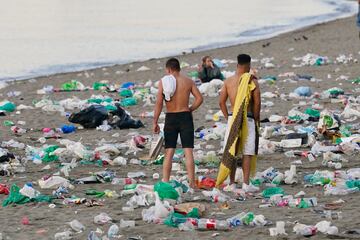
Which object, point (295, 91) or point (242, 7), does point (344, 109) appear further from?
point (242, 7)

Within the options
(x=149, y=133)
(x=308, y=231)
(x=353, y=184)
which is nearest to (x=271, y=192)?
A: (x=353, y=184)

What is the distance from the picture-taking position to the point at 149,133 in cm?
1319

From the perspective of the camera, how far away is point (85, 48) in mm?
33469

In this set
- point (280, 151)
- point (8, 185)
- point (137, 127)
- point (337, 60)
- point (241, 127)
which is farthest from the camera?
point (337, 60)

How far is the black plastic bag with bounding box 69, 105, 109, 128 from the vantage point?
1371 cm

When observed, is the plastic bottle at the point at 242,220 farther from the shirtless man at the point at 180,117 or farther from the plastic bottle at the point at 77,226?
the shirtless man at the point at 180,117

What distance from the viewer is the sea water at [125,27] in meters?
30.4

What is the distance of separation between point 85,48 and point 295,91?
1808 cm

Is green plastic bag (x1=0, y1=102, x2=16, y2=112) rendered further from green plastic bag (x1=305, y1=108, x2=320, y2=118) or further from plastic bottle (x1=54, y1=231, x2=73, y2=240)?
plastic bottle (x1=54, y1=231, x2=73, y2=240)

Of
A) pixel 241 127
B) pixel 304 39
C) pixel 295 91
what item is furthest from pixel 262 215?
pixel 304 39

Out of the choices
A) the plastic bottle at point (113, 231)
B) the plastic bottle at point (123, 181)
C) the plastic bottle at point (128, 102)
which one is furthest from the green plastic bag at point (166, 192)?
the plastic bottle at point (128, 102)

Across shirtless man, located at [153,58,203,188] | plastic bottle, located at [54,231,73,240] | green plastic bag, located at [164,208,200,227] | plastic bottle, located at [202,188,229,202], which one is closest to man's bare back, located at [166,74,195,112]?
shirtless man, located at [153,58,203,188]

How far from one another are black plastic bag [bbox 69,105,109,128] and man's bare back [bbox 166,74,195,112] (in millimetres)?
4682

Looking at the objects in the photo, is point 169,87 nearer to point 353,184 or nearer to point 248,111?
point 248,111
